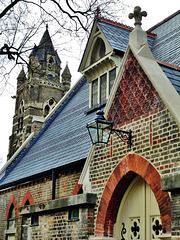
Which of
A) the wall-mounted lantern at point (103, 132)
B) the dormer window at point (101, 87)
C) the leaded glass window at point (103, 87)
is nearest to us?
the wall-mounted lantern at point (103, 132)

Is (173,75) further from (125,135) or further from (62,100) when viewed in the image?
(62,100)

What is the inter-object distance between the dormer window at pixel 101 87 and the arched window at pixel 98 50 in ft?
2.34

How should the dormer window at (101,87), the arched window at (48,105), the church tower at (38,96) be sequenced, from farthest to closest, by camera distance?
the arched window at (48,105)
the church tower at (38,96)
the dormer window at (101,87)

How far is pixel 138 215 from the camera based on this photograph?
336 inches

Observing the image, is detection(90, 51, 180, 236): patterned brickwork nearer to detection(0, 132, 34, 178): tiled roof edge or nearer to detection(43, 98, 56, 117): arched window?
detection(0, 132, 34, 178): tiled roof edge

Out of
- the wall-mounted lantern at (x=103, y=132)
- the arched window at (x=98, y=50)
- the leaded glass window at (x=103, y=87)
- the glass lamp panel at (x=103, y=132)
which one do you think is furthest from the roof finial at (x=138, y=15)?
the leaded glass window at (x=103, y=87)

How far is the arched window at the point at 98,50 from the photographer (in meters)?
15.3

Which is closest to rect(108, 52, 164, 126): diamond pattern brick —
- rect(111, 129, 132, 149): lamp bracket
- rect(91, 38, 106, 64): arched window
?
rect(111, 129, 132, 149): lamp bracket

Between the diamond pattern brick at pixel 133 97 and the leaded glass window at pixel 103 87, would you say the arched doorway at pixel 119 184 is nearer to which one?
the diamond pattern brick at pixel 133 97

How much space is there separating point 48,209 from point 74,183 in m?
3.60

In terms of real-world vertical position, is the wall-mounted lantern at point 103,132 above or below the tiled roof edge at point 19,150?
below

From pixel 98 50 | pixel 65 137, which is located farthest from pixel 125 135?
pixel 65 137

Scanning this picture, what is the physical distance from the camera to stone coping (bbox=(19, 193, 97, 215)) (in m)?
9.34

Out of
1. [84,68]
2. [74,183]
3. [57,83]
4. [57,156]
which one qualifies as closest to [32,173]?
[57,156]
